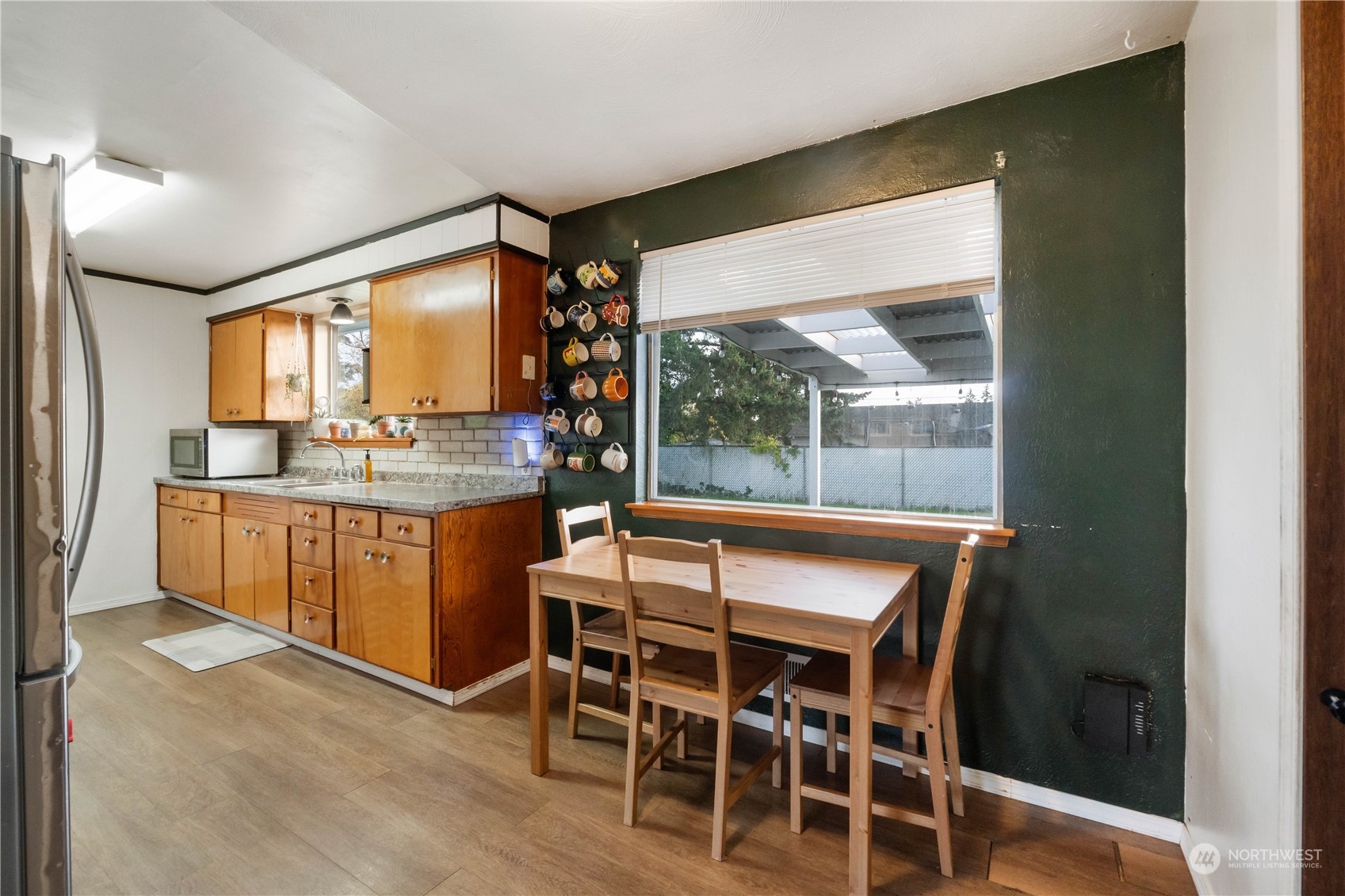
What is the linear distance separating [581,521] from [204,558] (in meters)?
3.22

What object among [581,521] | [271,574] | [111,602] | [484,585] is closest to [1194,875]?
[581,521]

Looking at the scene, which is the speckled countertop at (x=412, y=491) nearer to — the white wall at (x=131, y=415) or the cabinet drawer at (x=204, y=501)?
the cabinet drawer at (x=204, y=501)

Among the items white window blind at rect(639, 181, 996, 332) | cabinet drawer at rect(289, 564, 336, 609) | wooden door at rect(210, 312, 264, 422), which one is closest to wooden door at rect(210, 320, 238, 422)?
wooden door at rect(210, 312, 264, 422)

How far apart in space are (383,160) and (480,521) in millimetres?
1722

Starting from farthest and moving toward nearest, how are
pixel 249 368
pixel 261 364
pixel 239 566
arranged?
pixel 249 368 < pixel 261 364 < pixel 239 566

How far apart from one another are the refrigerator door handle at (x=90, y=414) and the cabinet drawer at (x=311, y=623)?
2.23m

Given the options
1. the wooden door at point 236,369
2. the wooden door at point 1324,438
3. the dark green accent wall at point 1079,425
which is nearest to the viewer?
the wooden door at point 1324,438

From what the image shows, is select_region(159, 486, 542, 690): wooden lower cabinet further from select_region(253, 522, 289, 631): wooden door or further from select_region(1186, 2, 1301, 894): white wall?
select_region(1186, 2, 1301, 894): white wall

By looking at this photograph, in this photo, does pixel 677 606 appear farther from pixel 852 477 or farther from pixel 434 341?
pixel 434 341

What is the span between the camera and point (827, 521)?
92.4 inches

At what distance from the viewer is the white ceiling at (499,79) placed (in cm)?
171

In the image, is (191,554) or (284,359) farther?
(284,359)

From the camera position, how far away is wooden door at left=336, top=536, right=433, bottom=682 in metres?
2.76

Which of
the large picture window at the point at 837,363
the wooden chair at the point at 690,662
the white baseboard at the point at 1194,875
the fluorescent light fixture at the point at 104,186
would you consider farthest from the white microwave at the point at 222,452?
the white baseboard at the point at 1194,875
